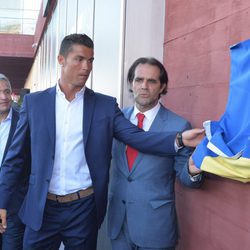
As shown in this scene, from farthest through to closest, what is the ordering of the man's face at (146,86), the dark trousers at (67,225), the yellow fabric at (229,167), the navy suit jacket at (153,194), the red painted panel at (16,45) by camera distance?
1. the red painted panel at (16,45)
2. the dark trousers at (67,225)
3. the man's face at (146,86)
4. the navy suit jacket at (153,194)
5. the yellow fabric at (229,167)

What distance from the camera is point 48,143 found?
2.42 metres

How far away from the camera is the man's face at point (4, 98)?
3531 millimetres

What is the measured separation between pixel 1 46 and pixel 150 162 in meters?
19.3

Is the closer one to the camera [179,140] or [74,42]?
[179,140]

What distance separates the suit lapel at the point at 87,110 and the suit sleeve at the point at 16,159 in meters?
0.34

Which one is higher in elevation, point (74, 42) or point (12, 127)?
point (74, 42)

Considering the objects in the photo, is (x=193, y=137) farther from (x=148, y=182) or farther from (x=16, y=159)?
(x=16, y=159)

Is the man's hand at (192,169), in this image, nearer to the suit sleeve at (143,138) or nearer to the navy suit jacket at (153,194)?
the navy suit jacket at (153,194)

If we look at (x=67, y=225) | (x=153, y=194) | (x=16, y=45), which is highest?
(x=16, y=45)

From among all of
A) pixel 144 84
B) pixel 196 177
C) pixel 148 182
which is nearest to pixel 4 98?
pixel 144 84

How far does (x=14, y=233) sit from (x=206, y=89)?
2.06 meters

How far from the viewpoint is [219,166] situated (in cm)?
181

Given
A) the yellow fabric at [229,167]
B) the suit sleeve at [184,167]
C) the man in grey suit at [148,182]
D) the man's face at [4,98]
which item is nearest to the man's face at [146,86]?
the man in grey suit at [148,182]

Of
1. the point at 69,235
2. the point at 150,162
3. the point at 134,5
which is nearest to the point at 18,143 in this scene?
the point at 69,235
